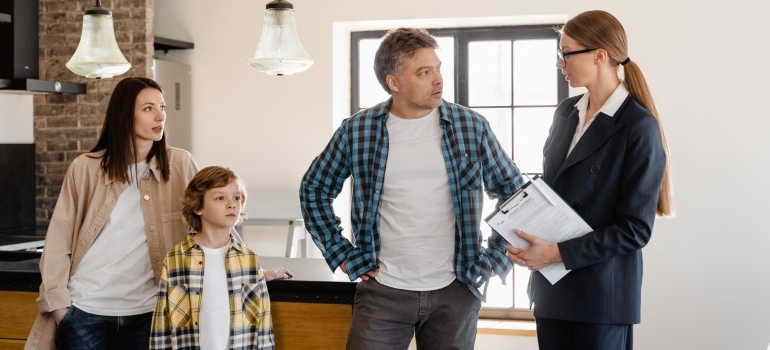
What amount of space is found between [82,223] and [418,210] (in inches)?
40.2

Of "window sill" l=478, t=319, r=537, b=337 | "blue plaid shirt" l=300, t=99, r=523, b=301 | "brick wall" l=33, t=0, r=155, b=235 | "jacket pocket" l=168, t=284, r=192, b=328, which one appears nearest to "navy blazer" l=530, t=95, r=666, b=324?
"blue plaid shirt" l=300, t=99, r=523, b=301

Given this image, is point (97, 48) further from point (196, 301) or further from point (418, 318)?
point (418, 318)

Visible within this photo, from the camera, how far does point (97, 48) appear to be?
3080mm

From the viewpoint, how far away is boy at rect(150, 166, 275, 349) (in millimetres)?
2371

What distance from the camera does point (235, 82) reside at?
17.4ft

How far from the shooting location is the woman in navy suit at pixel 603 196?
2.06 m

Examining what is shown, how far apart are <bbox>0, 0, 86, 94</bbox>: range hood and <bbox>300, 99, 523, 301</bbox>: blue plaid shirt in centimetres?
289

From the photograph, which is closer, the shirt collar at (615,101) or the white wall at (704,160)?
the shirt collar at (615,101)

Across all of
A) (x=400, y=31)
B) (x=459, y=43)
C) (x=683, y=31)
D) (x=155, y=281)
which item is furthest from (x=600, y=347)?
(x=459, y=43)

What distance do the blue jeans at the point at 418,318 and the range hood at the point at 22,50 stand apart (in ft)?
10.5

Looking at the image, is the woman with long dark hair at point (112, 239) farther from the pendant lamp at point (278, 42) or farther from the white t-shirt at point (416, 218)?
the white t-shirt at point (416, 218)

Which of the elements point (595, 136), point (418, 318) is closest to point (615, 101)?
point (595, 136)

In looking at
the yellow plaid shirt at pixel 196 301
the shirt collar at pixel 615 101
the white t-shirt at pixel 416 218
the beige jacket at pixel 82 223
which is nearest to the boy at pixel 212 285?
the yellow plaid shirt at pixel 196 301

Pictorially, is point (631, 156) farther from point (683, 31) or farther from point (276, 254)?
point (276, 254)
